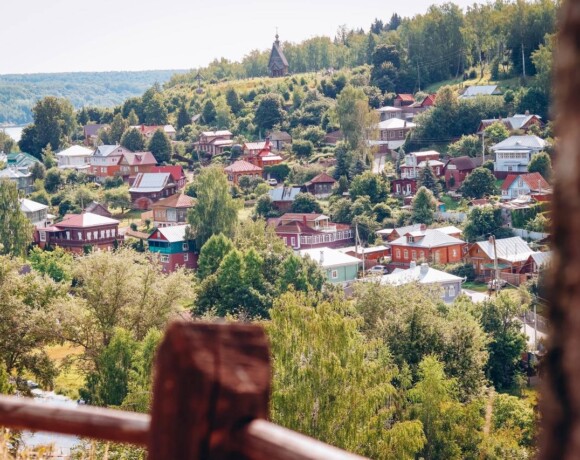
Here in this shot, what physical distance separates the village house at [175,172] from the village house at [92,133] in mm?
11712

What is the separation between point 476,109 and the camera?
1574 inches

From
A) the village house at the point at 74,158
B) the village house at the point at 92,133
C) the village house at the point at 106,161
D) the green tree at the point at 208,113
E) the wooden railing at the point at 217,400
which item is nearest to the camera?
the wooden railing at the point at 217,400

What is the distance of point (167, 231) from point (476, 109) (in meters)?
16.5

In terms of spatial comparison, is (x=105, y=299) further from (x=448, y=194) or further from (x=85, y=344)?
(x=448, y=194)

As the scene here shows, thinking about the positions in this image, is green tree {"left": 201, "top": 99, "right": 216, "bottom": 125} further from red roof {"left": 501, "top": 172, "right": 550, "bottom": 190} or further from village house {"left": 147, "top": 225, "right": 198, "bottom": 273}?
red roof {"left": 501, "top": 172, "right": 550, "bottom": 190}

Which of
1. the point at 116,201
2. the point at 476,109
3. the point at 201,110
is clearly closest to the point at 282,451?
the point at 116,201

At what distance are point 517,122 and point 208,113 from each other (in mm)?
19053

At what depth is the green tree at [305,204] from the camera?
32.5 meters

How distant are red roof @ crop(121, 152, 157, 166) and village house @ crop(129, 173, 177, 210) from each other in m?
3.66

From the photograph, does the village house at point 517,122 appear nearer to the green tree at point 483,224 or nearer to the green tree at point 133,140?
the green tree at point 483,224

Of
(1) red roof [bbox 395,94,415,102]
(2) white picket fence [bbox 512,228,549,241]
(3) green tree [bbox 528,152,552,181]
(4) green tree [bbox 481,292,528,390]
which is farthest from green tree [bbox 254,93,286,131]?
(4) green tree [bbox 481,292,528,390]

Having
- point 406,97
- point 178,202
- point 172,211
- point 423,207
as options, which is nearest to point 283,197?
point 178,202

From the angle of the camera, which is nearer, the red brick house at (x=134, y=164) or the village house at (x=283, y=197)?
the village house at (x=283, y=197)

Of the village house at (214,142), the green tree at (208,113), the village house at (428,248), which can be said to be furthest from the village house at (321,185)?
the green tree at (208,113)
